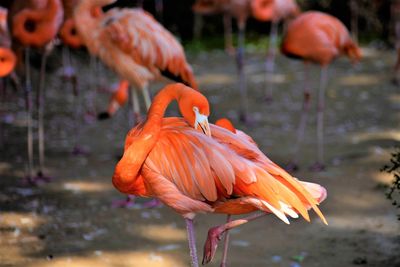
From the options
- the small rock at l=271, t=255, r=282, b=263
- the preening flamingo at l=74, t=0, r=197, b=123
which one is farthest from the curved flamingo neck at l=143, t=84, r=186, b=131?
the preening flamingo at l=74, t=0, r=197, b=123

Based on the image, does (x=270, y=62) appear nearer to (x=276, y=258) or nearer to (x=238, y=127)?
(x=238, y=127)

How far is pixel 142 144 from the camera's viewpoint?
3.20m

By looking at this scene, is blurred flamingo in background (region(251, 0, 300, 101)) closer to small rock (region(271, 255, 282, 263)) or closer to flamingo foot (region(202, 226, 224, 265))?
small rock (region(271, 255, 282, 263))

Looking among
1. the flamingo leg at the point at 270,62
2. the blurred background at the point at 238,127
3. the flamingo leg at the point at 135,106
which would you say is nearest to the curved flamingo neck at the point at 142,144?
the blurred background at the point at 238,127

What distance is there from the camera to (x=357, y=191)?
17.9 feet

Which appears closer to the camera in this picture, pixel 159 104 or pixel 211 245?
pixel 211 245

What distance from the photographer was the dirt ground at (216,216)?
4398 mm

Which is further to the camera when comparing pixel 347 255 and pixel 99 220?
pixel 99 220

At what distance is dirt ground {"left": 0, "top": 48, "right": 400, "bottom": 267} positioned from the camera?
440cm

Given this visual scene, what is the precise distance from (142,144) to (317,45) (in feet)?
10.1

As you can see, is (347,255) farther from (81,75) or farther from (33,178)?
(81,75)

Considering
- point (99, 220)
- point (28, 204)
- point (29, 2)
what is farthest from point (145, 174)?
point (29, 2)

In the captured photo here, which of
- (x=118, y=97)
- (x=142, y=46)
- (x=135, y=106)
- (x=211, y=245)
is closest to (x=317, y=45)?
(x=142, y=46)

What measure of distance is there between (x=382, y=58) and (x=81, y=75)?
3930mm
